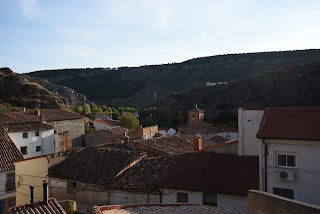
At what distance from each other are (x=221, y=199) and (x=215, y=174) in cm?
145

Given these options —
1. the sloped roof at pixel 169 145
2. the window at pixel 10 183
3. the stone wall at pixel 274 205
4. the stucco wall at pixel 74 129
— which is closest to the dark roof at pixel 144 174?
the sloped roof at pixel 169 145

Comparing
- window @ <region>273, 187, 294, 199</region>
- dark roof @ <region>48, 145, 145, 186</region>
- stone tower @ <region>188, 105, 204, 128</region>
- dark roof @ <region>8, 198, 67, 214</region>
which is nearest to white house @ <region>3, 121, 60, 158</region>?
dark roof @ <region>48, 145, 145, 186</region>

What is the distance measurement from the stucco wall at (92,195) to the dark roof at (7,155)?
284 cm

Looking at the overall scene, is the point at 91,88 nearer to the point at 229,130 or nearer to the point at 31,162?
the point at 229,130

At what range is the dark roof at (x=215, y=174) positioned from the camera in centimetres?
1391

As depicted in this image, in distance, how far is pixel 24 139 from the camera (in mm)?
29859

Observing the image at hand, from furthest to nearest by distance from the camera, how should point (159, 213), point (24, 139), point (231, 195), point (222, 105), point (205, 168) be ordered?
1. point (222, 105)
2. point (24, 139)
3. point (205, 168)
4. point (231, 195)
5. point (159, 213)

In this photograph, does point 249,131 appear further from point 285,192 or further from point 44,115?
point 44,115

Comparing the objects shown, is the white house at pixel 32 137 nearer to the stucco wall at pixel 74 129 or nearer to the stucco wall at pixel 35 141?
the stucco wall at pixel 35 141

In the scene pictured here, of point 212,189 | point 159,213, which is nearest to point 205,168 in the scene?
point 212,189

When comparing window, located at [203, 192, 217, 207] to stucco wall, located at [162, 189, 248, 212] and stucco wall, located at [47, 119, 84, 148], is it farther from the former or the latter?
stucco wall, located at [47, 119, 84, 148]

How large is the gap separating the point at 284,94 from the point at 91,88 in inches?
3892

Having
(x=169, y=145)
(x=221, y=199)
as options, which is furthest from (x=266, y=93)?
(x=221, y=199)

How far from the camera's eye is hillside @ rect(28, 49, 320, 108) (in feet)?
435
